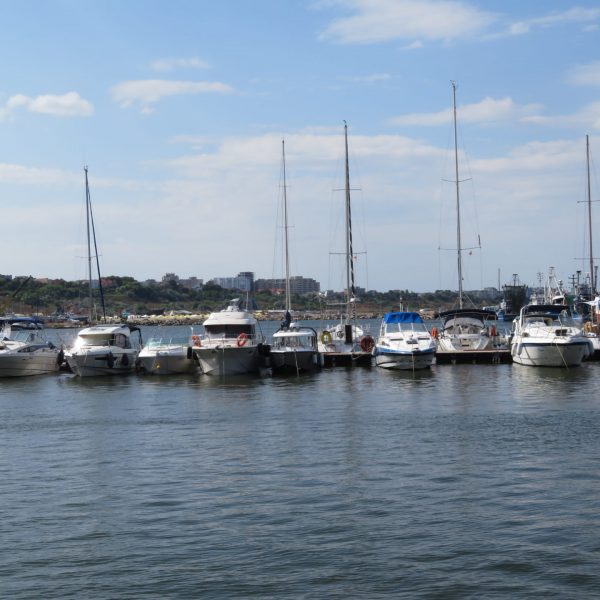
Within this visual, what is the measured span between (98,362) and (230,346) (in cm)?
869

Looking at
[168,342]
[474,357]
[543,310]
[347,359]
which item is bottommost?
[474,357]

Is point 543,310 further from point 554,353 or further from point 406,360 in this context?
point 406,360

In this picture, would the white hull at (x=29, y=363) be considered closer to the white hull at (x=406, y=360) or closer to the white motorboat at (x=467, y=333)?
the white hull at (x=406, y=360)

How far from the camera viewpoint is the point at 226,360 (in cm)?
5219

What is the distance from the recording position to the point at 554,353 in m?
52.3

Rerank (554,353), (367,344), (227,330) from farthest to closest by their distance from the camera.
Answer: (367,344), (227,330), (554,353)

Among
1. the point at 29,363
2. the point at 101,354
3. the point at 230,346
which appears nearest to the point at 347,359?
the point at 230,346

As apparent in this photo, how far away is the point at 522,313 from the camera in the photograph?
188 feet

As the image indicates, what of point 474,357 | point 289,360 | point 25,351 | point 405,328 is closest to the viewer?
point 289,360

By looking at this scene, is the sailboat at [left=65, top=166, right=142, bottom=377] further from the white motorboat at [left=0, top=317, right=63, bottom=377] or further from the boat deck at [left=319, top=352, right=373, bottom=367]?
the boat deck at [left=319, top=352, right=373, bottom=367]

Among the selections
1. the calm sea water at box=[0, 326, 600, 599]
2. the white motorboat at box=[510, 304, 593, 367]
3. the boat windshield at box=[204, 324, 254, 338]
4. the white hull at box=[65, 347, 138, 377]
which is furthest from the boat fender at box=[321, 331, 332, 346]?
the calm sea water at box=[0, 326, 600, 599]

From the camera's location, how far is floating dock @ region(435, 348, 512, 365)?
57.6m

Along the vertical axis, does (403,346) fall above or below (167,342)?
below

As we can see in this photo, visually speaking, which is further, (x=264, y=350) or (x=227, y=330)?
(x=264, y=350)
